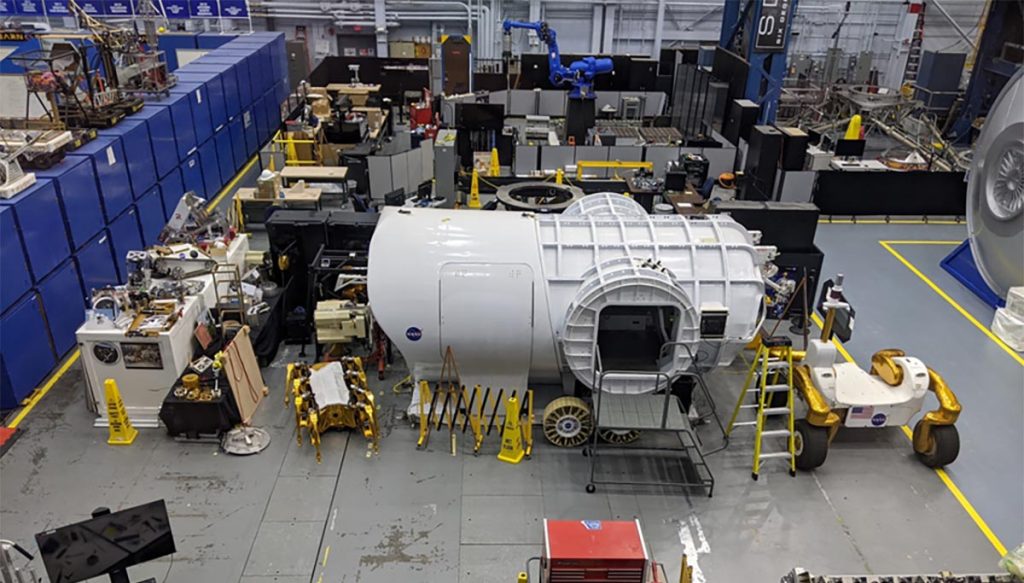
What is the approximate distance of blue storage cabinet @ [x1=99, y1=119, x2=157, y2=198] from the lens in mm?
10609

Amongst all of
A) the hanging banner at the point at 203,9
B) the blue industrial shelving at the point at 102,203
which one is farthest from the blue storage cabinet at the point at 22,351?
the hanging banner at the point at 203,9

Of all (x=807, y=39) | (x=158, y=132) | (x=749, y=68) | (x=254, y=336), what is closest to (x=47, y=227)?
(x=254, y=336)

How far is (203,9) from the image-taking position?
19.7 meters

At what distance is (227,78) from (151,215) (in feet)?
15.7

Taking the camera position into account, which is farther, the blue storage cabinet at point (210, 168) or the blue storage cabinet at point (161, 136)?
the blue storage cabinet at point (210, 168)

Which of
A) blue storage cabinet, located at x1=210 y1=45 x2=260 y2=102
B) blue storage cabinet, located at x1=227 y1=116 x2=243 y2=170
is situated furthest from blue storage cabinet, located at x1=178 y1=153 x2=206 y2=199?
blue storage cabinet, located at x1=210 y1=45 x2=260 y2=102

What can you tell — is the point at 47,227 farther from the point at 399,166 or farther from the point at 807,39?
the point at 807,39

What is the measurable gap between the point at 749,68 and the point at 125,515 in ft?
47.5

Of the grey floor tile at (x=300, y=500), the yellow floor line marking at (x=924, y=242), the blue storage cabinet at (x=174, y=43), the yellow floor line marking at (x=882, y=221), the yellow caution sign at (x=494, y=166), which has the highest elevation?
the blue storage cabinet at (x=174, y=43)

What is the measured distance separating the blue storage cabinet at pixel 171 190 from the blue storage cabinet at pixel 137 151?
45cm

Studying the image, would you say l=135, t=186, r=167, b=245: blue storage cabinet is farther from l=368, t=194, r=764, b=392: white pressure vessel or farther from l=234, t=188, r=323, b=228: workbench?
l=368, t=194, r=764, b=392: white pressure vessel

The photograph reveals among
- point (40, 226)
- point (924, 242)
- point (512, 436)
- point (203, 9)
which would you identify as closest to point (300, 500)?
point (512, 436)

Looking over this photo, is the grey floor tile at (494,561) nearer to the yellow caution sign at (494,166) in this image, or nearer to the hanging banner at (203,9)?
the yellow caution sign at (494,166)

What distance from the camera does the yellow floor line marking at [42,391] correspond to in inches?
319
